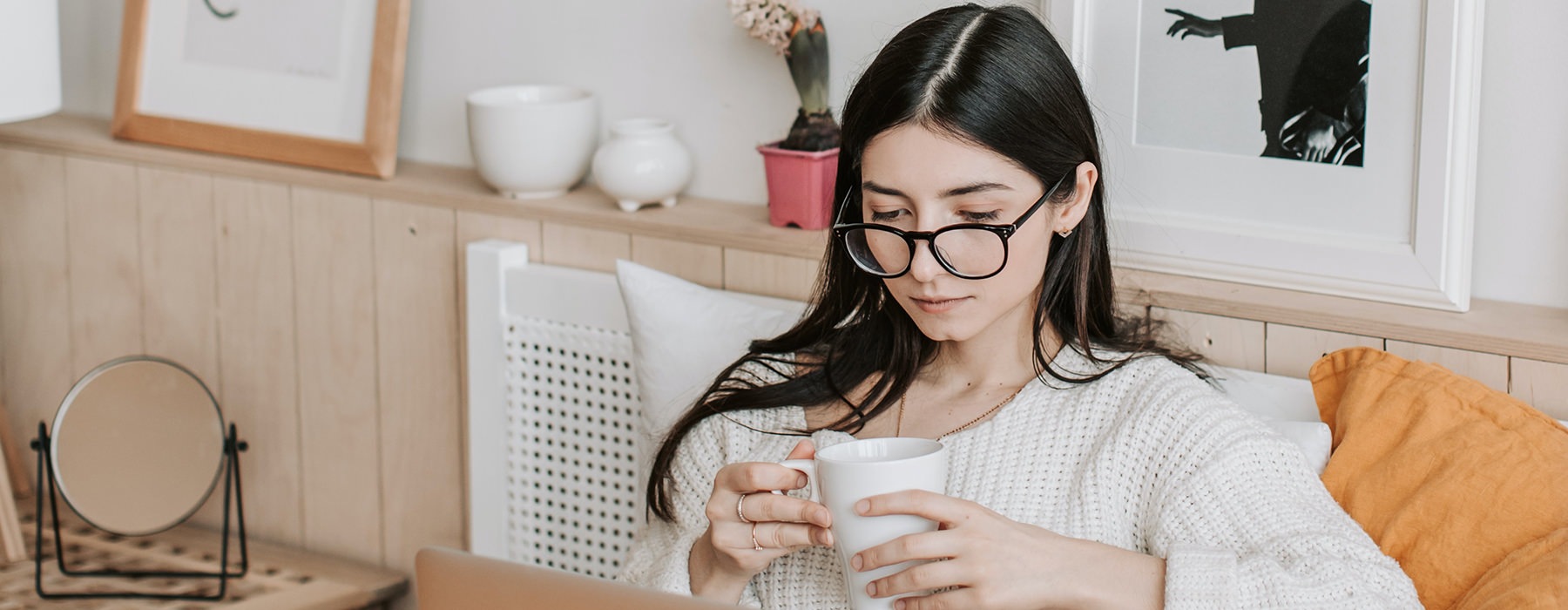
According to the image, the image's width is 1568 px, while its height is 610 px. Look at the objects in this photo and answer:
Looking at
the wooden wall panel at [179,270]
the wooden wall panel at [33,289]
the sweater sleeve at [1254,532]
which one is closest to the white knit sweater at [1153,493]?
the sweater sleeve at [1254,532]

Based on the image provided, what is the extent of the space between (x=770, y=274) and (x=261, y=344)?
851mm

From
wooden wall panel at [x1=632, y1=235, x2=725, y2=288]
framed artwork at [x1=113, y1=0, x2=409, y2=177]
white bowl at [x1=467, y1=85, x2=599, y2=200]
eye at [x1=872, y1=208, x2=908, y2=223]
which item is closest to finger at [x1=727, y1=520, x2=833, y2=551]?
eye at [x1=872, y1=208, x2=908, y2=223]

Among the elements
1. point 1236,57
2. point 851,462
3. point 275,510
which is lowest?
point 275,510

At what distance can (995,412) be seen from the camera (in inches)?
51.3

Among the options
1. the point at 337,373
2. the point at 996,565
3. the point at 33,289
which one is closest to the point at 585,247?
the point at 337,373

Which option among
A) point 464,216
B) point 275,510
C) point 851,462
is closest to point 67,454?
point 275,510

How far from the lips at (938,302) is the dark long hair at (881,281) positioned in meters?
0.12

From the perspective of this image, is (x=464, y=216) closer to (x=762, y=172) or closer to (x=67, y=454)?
(x=762, y=172)

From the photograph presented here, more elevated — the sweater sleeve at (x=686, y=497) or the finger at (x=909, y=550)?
the finger at (x=909, y=550)

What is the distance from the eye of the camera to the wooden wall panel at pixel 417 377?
76.4 inches

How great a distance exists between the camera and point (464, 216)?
74.8 inches

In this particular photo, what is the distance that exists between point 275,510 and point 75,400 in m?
0.33

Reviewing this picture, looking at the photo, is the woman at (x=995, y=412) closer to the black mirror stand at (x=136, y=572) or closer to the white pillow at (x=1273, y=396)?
the white pillow at (x=1273, y=396)

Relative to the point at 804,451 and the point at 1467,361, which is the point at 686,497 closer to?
the point at 804,451
